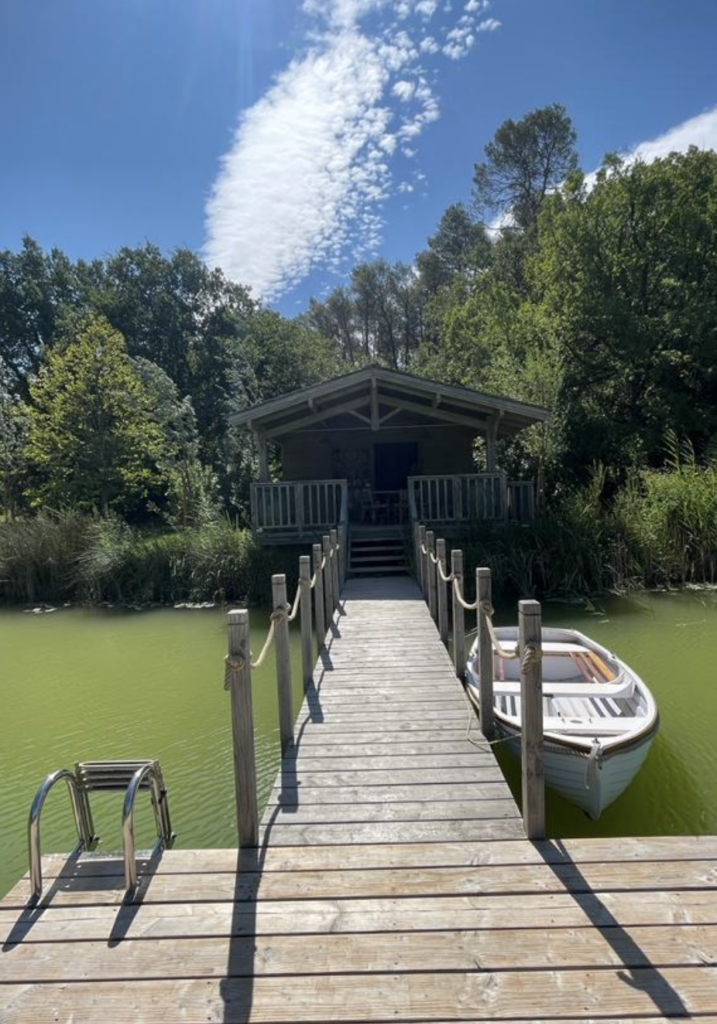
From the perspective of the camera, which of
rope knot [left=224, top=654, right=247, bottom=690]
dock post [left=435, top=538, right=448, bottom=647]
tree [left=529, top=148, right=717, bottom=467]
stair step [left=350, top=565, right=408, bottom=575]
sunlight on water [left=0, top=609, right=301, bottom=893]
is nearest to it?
rope knot [left=224, top=654, right=247, bottom=690]

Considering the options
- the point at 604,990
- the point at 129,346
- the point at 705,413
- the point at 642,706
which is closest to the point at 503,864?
the point at 604,990

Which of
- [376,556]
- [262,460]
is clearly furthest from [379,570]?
[262,460]

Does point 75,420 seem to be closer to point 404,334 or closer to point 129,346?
point 129,346

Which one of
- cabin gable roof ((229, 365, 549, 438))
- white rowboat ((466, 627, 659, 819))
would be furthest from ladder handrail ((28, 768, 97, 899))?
cabin gable roof ((229, 365, 549, 438))

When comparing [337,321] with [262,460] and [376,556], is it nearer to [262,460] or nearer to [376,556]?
[262,460]

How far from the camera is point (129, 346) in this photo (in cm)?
3603

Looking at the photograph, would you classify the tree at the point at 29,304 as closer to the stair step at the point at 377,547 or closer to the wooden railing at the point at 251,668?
the stair step at the point at 377,547

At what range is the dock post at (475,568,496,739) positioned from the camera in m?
4.66

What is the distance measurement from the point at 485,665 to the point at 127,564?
11173mm

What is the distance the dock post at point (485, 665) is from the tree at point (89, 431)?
598 inches

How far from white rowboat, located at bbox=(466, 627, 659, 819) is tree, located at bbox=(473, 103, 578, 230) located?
3085 centimetres

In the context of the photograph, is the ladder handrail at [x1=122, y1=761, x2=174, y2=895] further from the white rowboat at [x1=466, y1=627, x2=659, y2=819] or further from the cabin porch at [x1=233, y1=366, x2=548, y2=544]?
the cabin porch at [x1=233, y1=366, x2=548, y2=544]

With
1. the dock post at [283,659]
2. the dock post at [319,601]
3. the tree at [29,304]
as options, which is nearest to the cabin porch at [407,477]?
the dock post at [319,601]

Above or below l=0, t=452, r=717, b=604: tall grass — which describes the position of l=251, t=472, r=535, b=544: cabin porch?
above
